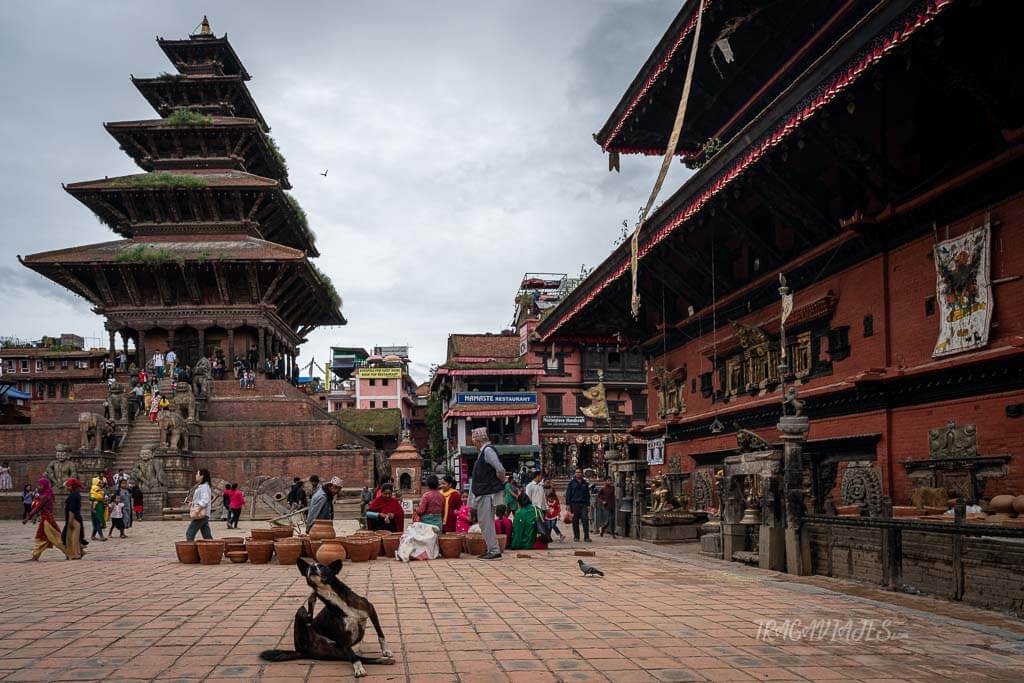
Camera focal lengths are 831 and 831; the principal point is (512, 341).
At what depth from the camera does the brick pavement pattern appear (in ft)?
16.8

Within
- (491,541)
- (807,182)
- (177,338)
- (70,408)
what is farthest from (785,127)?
(177,338)

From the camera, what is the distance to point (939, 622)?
6.68 meters

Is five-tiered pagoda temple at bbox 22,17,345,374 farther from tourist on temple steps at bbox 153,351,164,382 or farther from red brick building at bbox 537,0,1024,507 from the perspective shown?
red brick building at bbox 537,0,1024,507

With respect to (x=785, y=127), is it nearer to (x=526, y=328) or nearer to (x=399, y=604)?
(x=399, y=604)

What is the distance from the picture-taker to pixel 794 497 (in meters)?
10.3

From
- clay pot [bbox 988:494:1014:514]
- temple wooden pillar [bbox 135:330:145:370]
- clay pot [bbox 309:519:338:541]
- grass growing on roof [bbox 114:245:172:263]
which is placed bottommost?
clay pot [bbox 309:519:338:541]

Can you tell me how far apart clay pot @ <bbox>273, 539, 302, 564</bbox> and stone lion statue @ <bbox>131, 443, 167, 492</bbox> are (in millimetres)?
17760

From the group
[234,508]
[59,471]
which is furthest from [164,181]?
[234,508]

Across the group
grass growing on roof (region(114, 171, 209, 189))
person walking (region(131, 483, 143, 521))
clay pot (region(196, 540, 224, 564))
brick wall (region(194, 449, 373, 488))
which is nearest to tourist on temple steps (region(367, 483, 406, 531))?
clay pot (region(196, 540, 224, 564))

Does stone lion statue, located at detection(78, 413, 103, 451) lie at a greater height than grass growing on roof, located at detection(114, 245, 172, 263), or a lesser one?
lesser

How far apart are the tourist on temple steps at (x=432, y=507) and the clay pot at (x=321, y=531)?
171cm

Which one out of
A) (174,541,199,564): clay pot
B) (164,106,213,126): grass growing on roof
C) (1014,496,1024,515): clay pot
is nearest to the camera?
(1014,496,1024,515): clay pot

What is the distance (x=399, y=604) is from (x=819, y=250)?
8.92m

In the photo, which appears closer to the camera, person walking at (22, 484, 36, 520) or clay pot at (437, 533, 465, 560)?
clay pot at (437, 533, 465, 560)
